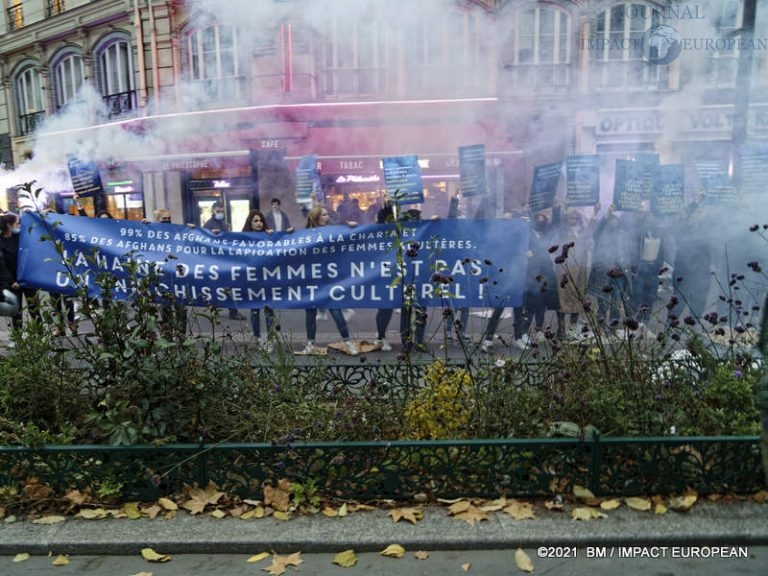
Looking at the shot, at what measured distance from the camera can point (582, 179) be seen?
7012 mm

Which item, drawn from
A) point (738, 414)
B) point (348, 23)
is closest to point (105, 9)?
point (348, 23)

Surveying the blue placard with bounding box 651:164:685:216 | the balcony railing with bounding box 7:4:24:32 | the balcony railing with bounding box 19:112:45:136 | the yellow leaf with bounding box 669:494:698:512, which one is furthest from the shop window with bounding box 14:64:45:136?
the yellow leaf with bounding box 669:494:698:512

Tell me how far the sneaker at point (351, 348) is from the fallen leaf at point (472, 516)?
140 inches

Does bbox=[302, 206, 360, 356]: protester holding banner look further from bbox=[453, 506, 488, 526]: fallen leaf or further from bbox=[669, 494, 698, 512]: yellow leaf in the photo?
bbox=[669, 494, 698, 512]: yellow leaf

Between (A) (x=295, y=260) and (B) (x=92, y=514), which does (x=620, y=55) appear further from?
(B) (x=92, y=514)

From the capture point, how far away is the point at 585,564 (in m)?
2.65

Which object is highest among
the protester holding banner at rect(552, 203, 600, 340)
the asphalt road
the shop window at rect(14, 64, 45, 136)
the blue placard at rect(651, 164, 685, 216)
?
the shop window at rect(14, 64, 45, 136)

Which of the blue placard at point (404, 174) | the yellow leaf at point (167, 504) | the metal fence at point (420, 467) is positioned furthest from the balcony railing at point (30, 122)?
the yellow leaf at point (167, 504)

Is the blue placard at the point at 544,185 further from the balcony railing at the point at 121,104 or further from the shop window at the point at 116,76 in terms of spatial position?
the balcony railing at the point at 121,104

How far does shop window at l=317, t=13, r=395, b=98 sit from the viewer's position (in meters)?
8.52

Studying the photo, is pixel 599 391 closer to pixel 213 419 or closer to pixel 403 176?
pixel 213 419

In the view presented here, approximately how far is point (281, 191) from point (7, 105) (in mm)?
9708

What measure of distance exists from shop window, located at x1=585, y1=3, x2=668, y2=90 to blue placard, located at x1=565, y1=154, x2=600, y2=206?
2178mm

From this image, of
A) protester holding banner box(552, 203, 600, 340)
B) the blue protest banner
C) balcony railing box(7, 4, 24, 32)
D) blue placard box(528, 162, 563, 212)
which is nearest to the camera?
the blue protest banner
